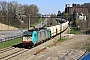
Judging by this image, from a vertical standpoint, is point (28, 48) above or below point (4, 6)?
below

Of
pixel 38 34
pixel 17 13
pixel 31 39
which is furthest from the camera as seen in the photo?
pixel 17 13

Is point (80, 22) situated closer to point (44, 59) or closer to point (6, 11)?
point (6, 11)

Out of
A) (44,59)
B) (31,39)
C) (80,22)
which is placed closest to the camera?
(44,59)

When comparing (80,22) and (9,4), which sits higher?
(9,4)

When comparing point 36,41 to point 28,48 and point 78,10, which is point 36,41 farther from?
point 78,10

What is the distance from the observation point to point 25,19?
11012 cm

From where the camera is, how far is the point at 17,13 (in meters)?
109

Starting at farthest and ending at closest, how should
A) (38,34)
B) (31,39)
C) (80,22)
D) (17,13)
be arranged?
(17,13) → (80,22) → (38,34) → (31,39)

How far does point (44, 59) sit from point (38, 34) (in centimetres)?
1277

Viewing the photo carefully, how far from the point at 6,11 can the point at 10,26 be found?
12.7m

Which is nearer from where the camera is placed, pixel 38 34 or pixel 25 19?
pixel 38 34

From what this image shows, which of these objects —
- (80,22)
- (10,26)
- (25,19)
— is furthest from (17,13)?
(80,22)

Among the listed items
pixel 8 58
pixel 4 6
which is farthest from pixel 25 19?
pixel 8 58

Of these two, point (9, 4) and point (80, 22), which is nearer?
point (80, 22)
